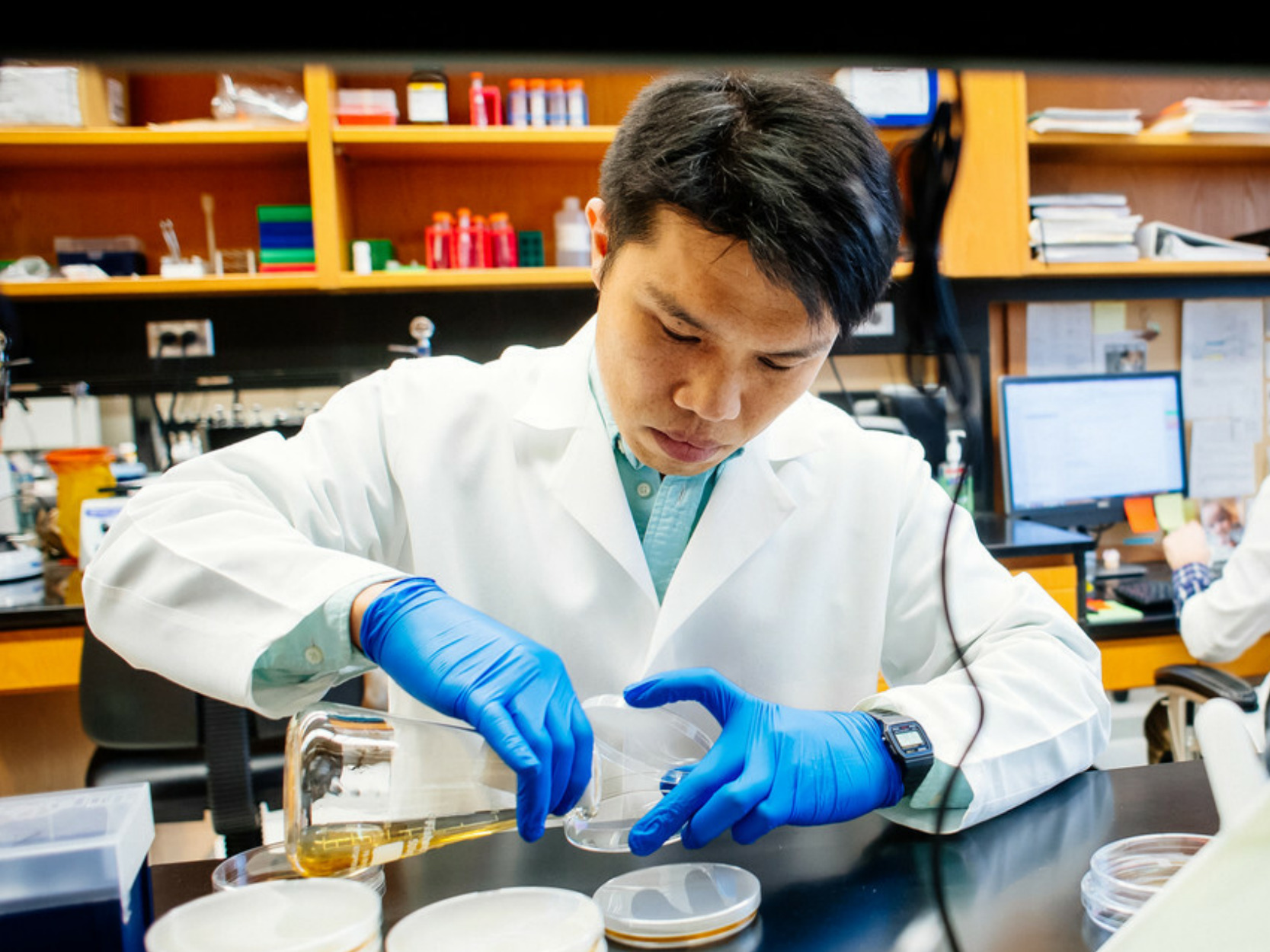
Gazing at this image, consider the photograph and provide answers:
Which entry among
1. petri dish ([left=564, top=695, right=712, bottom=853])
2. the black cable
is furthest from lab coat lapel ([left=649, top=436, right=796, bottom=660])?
the black cable

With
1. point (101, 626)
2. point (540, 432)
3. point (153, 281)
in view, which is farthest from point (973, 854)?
point (153, 281)

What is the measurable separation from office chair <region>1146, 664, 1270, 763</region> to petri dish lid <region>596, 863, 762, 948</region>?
49.9 inches

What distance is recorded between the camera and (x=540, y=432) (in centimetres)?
128

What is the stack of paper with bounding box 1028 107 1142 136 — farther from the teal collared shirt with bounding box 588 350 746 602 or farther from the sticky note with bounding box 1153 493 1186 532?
the teal collared shirt with bounding box 588 350 746 602

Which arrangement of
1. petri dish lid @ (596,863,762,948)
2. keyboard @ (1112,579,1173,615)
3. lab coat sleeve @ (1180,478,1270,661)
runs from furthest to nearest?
keyboard @ (1112,579,1173,615) → lab coat sleeve @ (1180,478,1270,661) → petri dish lid @ (596,863,762,948)

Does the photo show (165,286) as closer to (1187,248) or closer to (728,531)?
(728,531)

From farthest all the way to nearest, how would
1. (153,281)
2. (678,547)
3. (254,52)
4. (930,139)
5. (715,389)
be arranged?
(153,281) < (678,547) < (715,389) < (930,139) < (254,52)

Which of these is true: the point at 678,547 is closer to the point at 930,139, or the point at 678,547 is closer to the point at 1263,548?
the point at 930,139

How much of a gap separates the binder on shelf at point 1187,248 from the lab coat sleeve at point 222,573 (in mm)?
2708

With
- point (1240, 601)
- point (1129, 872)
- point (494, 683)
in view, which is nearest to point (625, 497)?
point (494, 683)

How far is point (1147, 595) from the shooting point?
8.34ft

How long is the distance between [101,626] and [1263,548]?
2.14 metres

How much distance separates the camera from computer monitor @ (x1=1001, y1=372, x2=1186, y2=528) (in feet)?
9.48

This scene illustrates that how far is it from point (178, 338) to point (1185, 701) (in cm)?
271
